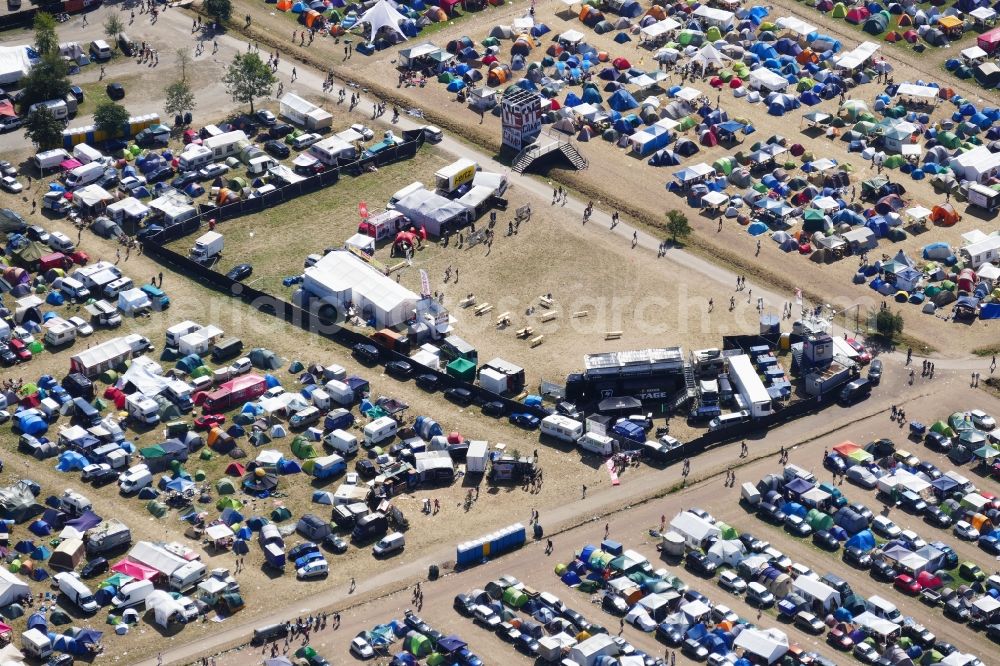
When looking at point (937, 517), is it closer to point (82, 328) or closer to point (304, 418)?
point (304, 418)

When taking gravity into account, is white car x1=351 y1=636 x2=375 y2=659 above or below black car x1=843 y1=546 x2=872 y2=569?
below

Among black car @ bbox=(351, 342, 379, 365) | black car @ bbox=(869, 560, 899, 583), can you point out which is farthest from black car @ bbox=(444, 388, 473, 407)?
black car @ bbox=(869, 560, 899, 583)

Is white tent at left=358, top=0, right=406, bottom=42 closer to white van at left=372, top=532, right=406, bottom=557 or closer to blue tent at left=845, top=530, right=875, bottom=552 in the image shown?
white van at left=372, top=532, right=406, bottom=557

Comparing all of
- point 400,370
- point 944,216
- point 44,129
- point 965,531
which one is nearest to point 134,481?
point 400,370

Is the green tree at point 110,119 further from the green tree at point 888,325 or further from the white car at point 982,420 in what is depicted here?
the white car at point 982,420

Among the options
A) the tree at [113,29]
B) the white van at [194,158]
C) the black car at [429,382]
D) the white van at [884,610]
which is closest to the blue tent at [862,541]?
the white van at [884,610]

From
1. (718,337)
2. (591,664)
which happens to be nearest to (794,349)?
(718,337)
